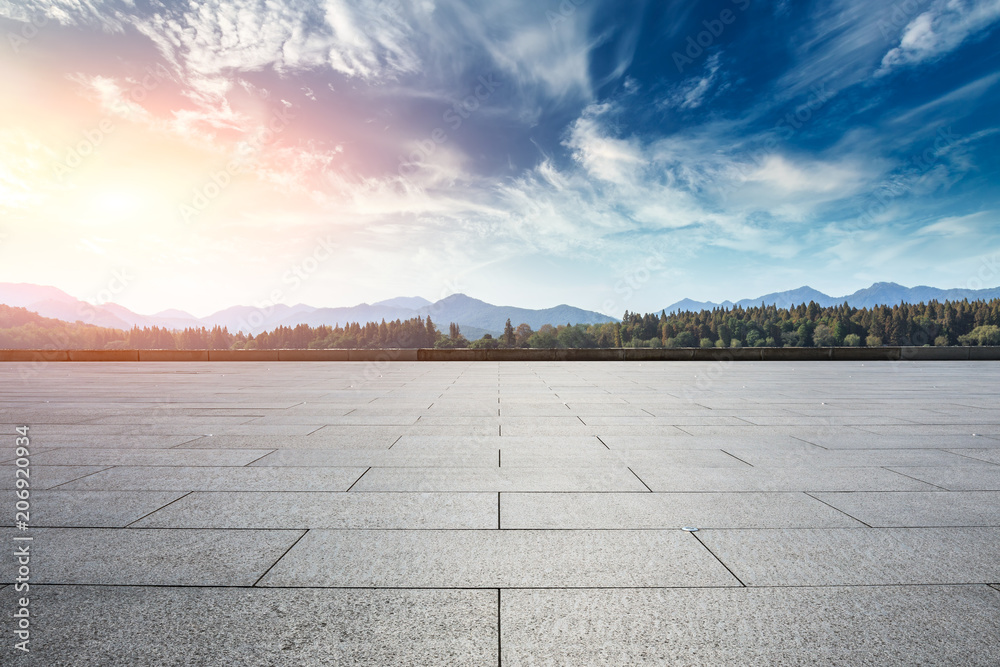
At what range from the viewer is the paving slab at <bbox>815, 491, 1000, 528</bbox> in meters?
4.49

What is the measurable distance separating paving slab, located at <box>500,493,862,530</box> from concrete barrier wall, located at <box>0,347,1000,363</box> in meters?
25.2

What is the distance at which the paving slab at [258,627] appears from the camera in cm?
263

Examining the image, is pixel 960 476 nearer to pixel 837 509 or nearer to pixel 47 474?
pixel 837 509

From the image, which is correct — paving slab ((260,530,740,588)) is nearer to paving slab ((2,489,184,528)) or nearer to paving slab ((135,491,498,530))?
paving slab ((135,491,498,530))

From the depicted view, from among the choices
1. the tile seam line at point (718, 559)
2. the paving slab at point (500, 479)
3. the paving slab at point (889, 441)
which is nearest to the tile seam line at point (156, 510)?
the paving slab at point (500, 479)

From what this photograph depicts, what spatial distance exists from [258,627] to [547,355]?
2818cm

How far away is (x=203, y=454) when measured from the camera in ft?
22.8

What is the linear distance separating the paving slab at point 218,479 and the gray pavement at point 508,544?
4cm

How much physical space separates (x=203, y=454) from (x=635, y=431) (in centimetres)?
649

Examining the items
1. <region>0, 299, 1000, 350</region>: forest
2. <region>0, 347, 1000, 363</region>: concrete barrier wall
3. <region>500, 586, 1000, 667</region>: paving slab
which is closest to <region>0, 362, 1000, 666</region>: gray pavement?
<region>500, 586, 1000, 667</region>: paving slab

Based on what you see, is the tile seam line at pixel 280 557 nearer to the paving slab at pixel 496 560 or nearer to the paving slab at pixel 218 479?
the paving slab at pixel 496 560

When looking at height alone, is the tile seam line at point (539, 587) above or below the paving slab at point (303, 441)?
below

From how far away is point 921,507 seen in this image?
4844 millimetres

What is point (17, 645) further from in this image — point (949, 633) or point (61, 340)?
point (61, 340)
